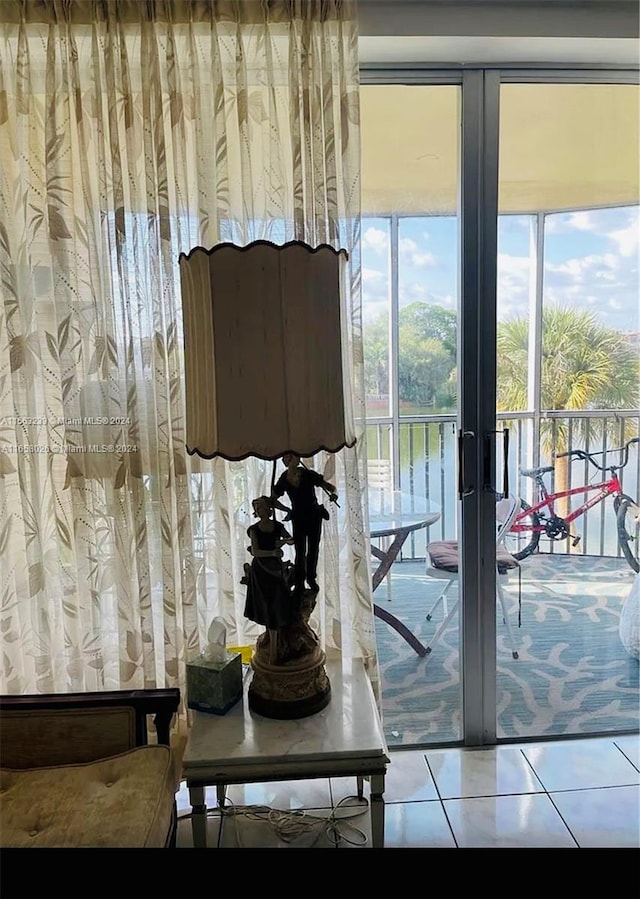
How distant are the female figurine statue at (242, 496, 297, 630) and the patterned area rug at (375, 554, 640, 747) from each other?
80cm

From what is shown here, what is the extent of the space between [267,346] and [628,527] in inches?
66.4

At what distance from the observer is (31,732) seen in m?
1.69

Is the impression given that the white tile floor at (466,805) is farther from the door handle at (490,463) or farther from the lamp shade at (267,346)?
the lamp shade at (267,346)

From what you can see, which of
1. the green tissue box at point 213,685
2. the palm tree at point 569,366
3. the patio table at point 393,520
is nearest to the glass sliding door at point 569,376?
the palm tree at point 569,366

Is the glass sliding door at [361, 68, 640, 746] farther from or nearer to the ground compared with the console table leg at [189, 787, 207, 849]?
farther from the ground

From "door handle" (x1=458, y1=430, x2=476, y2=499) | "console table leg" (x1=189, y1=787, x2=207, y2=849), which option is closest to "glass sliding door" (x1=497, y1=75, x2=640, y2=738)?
"door handle" (x1=458, y1=430, x2=476, y2=499)

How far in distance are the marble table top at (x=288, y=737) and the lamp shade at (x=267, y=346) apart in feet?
2.37

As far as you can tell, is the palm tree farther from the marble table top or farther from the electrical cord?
the electrical cord

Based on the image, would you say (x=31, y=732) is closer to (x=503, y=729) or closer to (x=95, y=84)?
(x=503, y=729)

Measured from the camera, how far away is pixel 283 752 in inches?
62.2

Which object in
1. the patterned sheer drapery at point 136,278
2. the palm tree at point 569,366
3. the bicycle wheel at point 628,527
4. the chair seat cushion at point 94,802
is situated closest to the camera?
the chair seat cushion at point 94,802

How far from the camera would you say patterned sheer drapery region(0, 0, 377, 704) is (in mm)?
1926

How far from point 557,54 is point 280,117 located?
3.08ft

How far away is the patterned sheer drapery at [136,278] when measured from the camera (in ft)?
6.32
